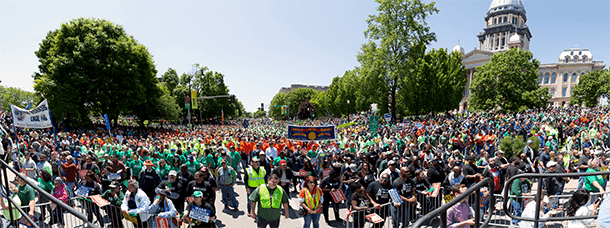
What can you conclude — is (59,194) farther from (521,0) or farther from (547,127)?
(521,0)

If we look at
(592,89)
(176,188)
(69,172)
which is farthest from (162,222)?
(592,89)

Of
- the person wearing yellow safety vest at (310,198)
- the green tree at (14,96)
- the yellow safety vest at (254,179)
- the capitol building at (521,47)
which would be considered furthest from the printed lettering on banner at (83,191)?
the green tree at (14,96)

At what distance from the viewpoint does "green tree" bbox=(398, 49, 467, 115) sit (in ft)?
110

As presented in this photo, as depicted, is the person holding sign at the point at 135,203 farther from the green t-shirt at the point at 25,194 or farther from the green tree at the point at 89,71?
the green tree at the point at 89,71

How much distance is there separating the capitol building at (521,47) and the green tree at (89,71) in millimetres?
76661

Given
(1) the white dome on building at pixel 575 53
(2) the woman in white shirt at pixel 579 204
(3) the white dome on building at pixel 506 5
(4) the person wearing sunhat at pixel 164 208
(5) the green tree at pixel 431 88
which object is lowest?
(4) the person wearing sunhat at pixel 164 208

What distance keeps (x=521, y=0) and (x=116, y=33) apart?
125 meters

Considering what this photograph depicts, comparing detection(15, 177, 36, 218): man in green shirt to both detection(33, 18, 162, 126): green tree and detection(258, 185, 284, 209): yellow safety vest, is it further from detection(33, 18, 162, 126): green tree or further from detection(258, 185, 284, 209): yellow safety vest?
detection(33, 18, 162, 126): green tree

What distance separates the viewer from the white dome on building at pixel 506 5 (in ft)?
332

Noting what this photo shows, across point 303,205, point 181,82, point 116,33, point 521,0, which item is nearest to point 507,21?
point 521,0

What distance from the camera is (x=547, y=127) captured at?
50.0 feet

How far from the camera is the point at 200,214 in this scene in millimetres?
4980

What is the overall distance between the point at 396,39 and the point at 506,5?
98.5m

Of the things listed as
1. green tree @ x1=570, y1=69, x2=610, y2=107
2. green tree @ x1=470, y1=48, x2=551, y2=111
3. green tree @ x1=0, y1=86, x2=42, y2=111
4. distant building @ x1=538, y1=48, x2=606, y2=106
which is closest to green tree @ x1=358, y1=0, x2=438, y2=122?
green tree @ x1=470, y1=48, x2=551, y2=111
